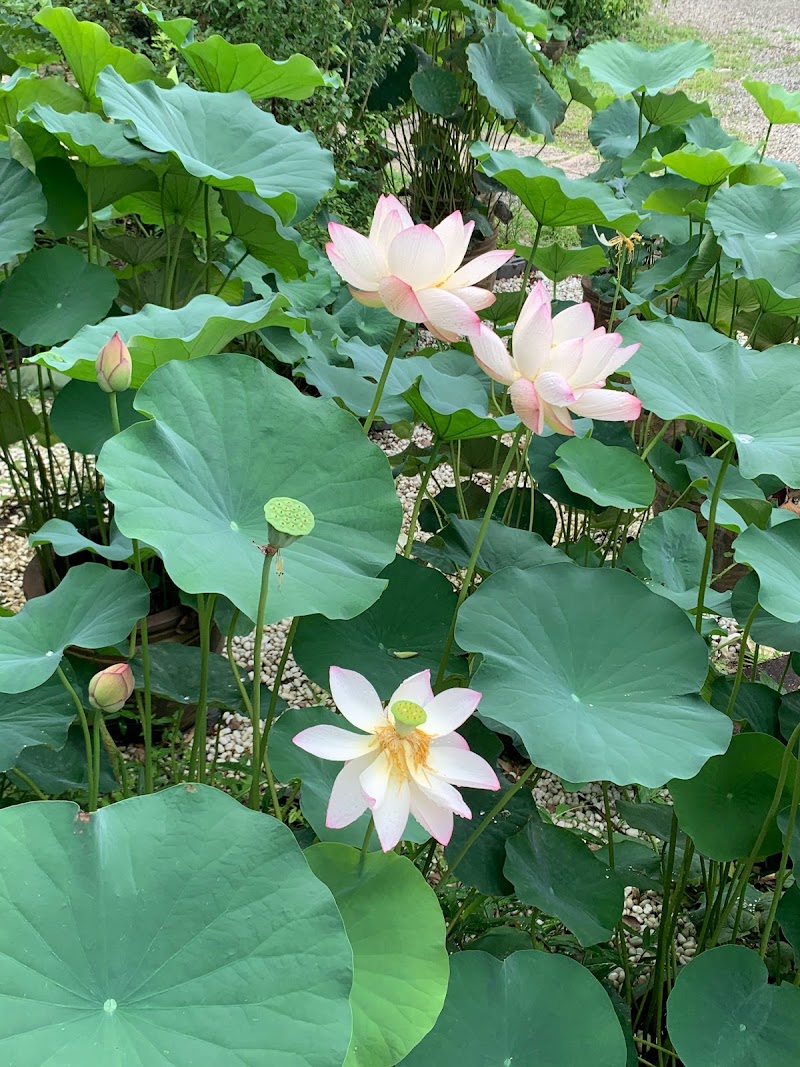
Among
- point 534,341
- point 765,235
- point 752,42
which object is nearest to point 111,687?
point 534,341

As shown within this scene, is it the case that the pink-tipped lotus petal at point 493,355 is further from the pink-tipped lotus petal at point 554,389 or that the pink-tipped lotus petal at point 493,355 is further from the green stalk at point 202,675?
the green stalk at point 202,675

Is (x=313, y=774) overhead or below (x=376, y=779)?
below

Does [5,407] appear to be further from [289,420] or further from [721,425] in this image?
[721,425]

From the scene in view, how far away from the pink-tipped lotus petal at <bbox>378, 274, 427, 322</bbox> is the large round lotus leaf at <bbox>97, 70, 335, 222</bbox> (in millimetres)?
598

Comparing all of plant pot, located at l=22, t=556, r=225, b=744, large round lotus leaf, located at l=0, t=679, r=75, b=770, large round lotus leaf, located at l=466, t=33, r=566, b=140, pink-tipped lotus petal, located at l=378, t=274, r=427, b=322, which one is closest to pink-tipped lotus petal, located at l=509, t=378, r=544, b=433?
pink-tipped lotus petal, located at l=378, t=274, r=427, b=322

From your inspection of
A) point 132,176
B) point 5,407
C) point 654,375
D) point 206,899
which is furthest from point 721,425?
point 5,407

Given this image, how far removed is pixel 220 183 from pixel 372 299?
22.2 inches

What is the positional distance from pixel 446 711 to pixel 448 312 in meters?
0.34

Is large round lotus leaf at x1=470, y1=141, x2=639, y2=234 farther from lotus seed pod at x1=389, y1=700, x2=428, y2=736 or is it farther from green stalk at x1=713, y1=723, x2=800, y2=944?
lotus seed pod at x1=389, y1=700, x2=428, y2=736

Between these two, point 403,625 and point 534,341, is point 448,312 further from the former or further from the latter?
point 403,625

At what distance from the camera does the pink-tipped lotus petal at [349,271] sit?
77 cm

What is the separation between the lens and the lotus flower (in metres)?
0.75

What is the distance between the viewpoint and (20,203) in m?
1.28

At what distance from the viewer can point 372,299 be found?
31.9 inches
